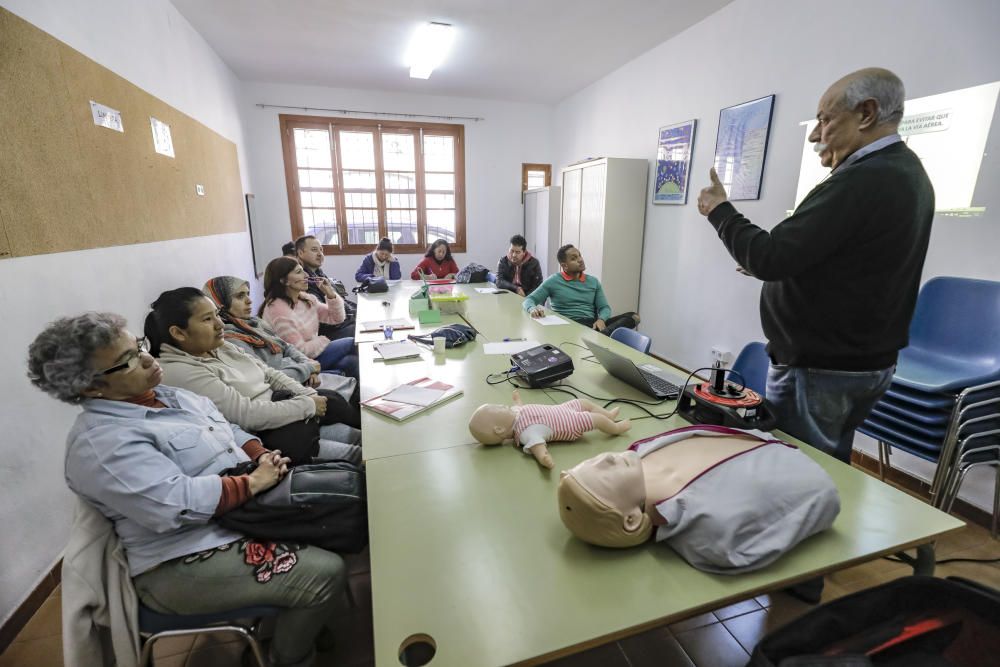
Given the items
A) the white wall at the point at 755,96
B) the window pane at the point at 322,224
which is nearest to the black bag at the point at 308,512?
the white wall at the point at 755,96

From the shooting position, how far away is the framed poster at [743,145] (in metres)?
3.19

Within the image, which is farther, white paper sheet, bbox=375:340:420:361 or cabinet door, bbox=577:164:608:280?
cabinet door, bbox=577:164:608:280

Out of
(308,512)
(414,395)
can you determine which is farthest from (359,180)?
(308,512)

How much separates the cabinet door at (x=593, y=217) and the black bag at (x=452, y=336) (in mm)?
2495

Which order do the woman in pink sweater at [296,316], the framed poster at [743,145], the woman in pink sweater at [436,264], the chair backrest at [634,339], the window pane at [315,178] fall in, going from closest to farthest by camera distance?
the chair backrest at [634,339]
the woman in pink sweater at [296,316]
the framed poster at [743,145]
the woman in pink sweater at [436,264]
the window pane at [315,178]

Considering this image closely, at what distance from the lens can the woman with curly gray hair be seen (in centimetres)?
104

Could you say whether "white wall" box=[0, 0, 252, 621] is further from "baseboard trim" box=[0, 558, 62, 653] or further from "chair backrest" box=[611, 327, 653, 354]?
"chair backrest" box=[611, 327, 653, 354]

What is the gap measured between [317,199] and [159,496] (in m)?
5.91

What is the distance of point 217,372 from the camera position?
168 cm

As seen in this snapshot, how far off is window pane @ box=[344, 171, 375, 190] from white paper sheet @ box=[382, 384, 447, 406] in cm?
530

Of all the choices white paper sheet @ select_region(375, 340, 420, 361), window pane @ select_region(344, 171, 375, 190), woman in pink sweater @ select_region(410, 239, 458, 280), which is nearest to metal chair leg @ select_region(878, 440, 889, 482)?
white paper sheet @ select_region(375, 340, 420, 361)

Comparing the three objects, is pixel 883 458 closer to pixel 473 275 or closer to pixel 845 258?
pixel 845 258

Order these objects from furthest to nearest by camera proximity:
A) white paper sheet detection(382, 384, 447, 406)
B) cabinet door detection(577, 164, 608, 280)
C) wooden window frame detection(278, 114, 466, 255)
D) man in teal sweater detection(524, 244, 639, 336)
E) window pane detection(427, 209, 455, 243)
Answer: window pane detection(427, 209, 455, 243)
wooden window frame detection(278, 114, 466, 255)
cabinet door detection(577, 164, 608, 280)
man in teal sweater detection(524, 244, 639, 336)
white paper sheet detection(382, 384, 447, 406)

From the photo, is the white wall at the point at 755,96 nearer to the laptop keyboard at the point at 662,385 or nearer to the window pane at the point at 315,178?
the laptop keyboard at the point at 662,385
